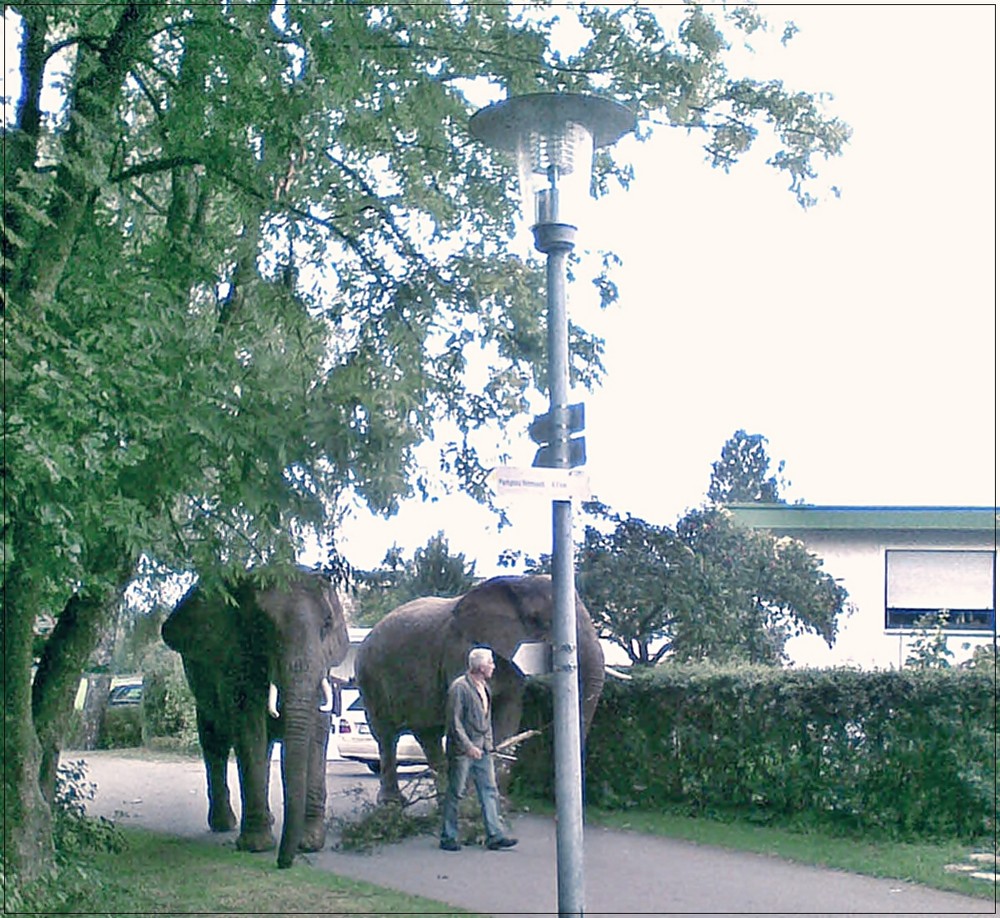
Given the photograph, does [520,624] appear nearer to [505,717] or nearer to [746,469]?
[505,717]

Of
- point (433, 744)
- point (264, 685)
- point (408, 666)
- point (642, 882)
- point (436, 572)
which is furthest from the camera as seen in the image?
point (436, 572)

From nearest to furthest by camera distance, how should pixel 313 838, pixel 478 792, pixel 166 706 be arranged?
1. pixel 478 792
2. pixel 313 838
3. pixel 166 706

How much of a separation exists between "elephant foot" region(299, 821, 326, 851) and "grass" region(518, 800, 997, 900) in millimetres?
3213

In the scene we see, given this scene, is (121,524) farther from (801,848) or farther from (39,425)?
(801,848)

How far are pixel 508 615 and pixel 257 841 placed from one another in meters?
3.54

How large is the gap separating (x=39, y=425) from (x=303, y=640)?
4.57m

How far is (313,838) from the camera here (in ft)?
46.0

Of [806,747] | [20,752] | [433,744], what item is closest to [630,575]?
[433,744]

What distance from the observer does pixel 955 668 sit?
1428cm

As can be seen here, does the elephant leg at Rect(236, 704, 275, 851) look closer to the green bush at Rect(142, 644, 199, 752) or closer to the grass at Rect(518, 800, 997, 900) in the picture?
the grass at Rect(518, 800, 997, 900)

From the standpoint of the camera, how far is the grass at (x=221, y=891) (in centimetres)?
1077

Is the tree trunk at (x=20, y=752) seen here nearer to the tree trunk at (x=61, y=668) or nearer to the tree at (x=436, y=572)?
the tree trunk at (x=61, y=668)

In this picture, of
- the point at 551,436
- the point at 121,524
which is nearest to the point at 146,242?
the point at 121,524

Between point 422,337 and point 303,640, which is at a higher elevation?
point 422,337
